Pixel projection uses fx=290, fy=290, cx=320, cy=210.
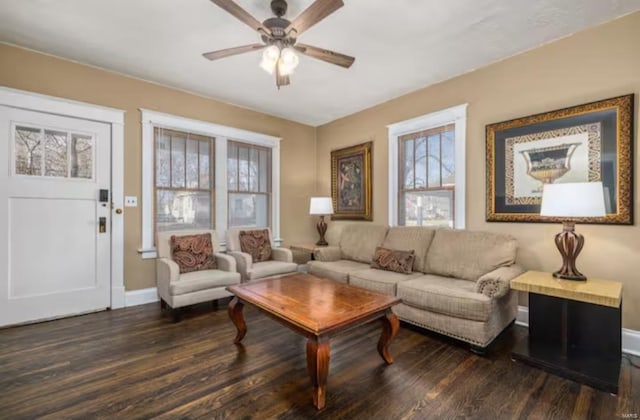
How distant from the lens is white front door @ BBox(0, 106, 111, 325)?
278cm

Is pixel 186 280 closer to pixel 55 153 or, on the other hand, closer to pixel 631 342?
pixel 55 153

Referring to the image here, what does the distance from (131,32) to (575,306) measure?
4245 millimetres

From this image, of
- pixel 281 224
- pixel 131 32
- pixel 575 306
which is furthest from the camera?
pixel 281 224

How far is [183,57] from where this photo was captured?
9.62 feet

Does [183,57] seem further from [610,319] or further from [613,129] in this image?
[610,319]

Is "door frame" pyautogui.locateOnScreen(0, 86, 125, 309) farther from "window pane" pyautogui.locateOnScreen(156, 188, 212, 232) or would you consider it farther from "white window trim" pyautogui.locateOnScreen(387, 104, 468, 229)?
"white window trim" pyautogui.locateOnScreen(387, 104, 468, 229)

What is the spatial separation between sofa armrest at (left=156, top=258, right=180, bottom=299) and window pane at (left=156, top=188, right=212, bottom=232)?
62 centimetres

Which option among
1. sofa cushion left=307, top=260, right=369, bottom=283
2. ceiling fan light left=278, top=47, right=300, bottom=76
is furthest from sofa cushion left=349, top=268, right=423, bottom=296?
ceiling fan light left=278, top=47, right=300, bottom=76

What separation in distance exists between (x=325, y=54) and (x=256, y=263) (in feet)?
8.66

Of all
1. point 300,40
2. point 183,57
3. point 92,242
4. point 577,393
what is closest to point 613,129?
point 577,393

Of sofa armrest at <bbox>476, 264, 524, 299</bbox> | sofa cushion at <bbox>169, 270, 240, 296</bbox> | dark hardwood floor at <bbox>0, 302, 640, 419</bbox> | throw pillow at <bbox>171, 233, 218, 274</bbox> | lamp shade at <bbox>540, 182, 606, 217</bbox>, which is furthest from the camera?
throw pillow at <bbox>171, 233, 218, 274</bbox>

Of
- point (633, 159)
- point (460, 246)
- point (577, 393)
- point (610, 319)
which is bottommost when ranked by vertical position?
point (577, 393)

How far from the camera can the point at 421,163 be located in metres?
3.81

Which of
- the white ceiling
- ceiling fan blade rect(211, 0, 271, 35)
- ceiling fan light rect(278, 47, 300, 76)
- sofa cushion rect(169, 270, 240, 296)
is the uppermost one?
the white ceiling
